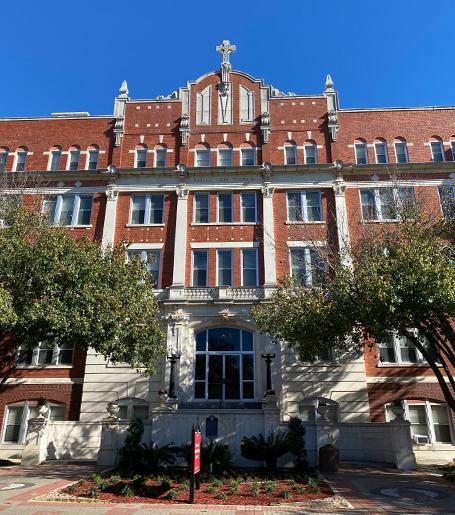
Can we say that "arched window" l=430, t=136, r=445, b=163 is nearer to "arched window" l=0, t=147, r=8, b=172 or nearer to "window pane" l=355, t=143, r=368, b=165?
"window pane" l=355, t=143, r=368, b=165

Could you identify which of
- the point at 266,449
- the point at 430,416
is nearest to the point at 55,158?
the point at 266,449

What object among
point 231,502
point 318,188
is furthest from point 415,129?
point 231,502

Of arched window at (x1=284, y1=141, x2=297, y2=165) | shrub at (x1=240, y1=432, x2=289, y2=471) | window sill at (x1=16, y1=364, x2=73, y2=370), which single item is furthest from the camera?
arched window at (x1=284, y1=141, x2=297, y2=165)

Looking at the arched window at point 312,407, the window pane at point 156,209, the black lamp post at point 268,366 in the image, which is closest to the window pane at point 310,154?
the window pane at point 156,209

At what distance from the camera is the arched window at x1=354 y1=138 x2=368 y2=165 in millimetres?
28047

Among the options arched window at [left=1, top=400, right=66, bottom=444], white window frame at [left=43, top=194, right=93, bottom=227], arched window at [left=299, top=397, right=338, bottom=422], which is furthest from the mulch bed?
white window frame at [left=43, top=194, right=93, bottom=227]

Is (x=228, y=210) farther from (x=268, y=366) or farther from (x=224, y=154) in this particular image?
(x=268, y=366)

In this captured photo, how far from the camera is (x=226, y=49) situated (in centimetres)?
3075

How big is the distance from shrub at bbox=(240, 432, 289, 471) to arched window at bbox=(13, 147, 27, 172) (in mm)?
22211

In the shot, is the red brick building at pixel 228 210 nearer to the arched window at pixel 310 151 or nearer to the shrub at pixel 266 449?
the arched window at pixel 310 151

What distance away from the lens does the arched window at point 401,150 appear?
91.4 feet

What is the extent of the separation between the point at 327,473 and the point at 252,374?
24.9ft

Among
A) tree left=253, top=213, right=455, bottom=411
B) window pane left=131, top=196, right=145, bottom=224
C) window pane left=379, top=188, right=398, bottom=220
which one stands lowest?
tree left=253, top=213, right=455, bottom=411

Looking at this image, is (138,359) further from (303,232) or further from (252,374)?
(303,232)
